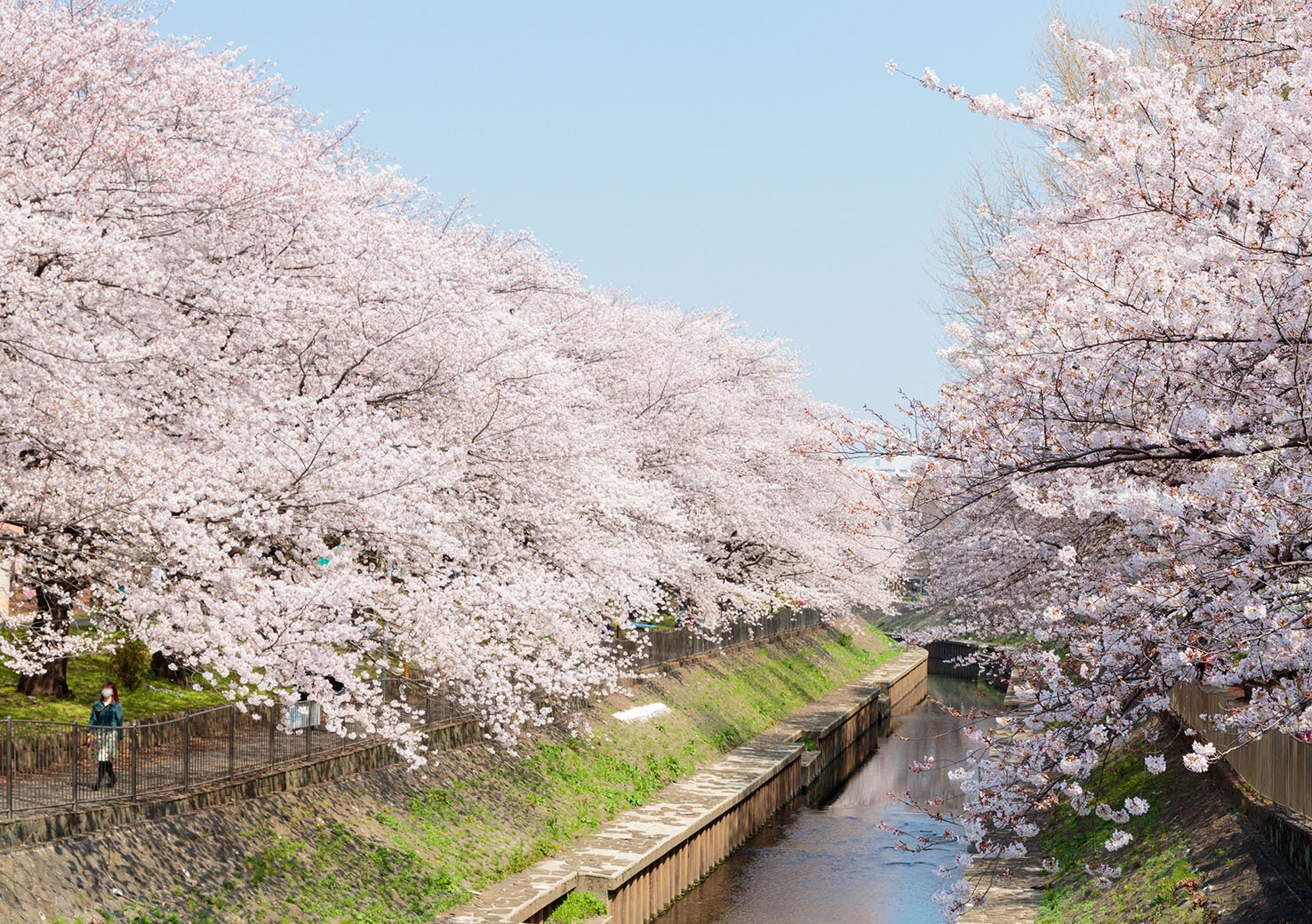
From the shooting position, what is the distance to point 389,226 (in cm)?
2116

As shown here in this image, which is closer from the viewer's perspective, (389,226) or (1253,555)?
(1253,555)

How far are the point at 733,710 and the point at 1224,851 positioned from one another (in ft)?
76.7

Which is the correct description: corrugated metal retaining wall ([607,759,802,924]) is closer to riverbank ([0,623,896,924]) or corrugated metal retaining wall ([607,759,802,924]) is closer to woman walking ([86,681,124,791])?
riverbank ([0,623,896,924])

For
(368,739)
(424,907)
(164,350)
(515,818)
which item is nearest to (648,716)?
(515,818)

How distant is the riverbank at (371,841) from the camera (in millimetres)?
14219

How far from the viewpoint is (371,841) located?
1939cm

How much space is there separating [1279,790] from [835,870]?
12897 millimetres

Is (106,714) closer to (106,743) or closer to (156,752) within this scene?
(156,752)

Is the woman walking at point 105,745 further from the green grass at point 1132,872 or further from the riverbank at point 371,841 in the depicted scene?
the green grass at point 1132,872

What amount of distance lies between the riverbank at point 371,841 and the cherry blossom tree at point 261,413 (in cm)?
175

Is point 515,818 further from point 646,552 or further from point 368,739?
point 646,552

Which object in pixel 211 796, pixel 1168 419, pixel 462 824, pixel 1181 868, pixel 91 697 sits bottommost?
pixel 1181 868

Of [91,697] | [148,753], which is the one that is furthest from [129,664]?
[148,753]

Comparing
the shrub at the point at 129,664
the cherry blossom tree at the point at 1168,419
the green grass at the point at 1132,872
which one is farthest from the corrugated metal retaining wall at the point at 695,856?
the cherry blossom tree at the point at 1168,419
